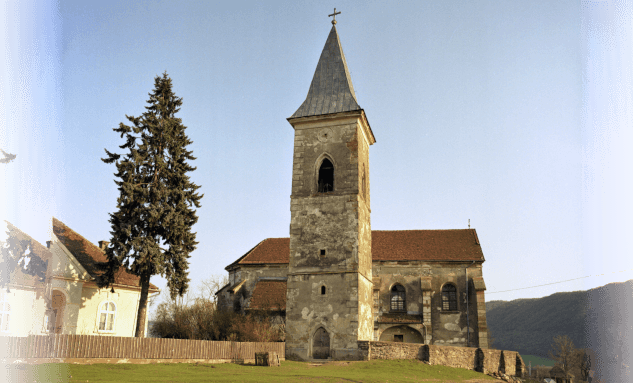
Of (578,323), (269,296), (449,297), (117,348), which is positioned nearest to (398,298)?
(449,297)

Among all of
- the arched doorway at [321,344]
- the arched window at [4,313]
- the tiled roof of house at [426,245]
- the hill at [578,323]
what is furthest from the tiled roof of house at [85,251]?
the hill at [578,323]

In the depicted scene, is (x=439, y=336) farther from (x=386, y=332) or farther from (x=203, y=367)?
(x=203, y=367)

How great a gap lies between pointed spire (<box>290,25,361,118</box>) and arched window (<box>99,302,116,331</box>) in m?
14.8

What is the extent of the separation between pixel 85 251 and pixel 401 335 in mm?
22498

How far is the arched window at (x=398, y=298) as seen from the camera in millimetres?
36781

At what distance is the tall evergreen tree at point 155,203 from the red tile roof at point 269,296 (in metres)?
8.43

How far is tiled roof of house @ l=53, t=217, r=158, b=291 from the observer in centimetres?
2523

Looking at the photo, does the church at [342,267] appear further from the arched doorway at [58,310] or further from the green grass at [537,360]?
the green grass at [537,360]

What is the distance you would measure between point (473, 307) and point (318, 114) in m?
18.7

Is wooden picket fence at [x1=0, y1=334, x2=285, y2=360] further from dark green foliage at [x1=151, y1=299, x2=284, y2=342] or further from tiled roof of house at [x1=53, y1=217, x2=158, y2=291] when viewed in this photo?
tiled roof of house at [x1=53, y1=217, x2=158, y2=291]

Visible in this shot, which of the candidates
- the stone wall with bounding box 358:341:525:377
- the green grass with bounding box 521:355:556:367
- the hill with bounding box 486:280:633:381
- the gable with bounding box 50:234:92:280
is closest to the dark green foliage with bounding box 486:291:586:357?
the hill with bounding box 486:280:633:381

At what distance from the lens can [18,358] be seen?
48.4 feet

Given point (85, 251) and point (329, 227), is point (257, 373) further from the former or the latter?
point (85, 251)

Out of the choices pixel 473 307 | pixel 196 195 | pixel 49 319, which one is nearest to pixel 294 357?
pixel 196 195
